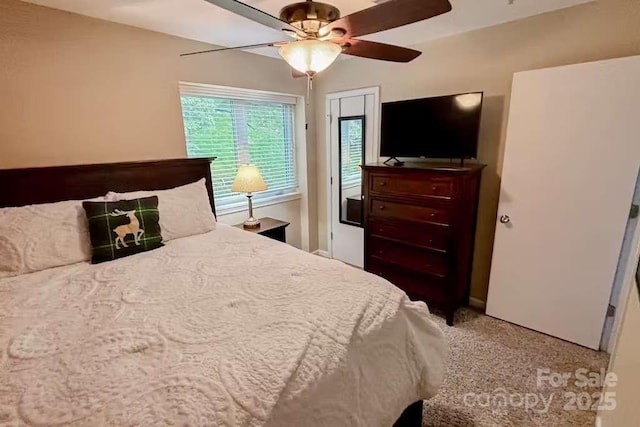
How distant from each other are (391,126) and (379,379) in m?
2.22

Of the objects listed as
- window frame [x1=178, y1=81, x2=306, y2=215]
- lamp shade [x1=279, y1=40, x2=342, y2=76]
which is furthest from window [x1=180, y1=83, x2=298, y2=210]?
lamp shade [x1=279, y1=40, x2=342, y2=76]

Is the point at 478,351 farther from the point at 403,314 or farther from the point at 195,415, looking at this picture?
the point at 195,415

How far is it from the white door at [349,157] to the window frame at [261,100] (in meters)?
0.43

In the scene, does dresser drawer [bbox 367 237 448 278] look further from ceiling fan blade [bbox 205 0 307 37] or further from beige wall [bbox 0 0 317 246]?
beige wall [bbox 0 0 317 246]

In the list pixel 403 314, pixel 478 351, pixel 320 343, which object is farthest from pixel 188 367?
pixel 478 351

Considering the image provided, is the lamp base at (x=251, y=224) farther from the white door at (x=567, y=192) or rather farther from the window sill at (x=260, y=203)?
the white door at (x=567, y=192)

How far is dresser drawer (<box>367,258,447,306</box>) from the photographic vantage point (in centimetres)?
252

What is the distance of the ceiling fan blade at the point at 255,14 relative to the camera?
46.3 inches

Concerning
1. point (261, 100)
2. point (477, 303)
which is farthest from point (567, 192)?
point (261, 100)

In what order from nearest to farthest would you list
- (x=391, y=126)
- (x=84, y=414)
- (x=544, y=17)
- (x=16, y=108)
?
(x=84, y=414) < (x=16, y=108) < (x=544, y=17) < (x=391, y=126)

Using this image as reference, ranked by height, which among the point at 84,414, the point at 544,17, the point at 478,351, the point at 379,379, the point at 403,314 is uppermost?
the point at 544,17

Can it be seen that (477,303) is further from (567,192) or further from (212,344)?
(212,344)

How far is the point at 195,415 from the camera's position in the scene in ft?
2.47

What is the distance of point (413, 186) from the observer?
2494mm
